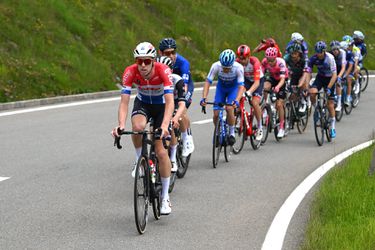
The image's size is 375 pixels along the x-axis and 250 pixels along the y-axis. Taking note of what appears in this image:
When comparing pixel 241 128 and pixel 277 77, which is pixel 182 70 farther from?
pixel 277 77

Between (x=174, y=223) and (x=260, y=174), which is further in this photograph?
(x=260, y=174)

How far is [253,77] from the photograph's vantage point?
14.6 metres

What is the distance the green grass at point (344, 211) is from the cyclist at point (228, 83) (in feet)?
7.24

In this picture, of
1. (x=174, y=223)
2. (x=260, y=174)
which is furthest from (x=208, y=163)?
(x=174, y=223)

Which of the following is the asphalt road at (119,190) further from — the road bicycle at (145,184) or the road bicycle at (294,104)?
the road bicycle at (294,104)

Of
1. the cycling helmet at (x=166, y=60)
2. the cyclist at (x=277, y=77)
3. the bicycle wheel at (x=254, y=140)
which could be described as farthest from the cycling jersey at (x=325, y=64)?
the cycling helmet at (x=166, y=60)

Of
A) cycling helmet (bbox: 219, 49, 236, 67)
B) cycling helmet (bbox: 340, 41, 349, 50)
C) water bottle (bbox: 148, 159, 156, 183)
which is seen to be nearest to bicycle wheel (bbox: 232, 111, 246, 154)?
cycling helmet (bbox: 219, 49, 236, 67)

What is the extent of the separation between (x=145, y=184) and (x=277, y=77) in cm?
794

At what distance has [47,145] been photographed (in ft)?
44.9

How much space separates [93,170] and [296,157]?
3817mm

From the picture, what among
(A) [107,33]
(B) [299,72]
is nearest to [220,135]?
(B) [299,72]

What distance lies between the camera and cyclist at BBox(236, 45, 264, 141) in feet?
45.1

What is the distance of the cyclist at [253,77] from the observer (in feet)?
45.1

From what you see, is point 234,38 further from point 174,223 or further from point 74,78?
point 174,223
